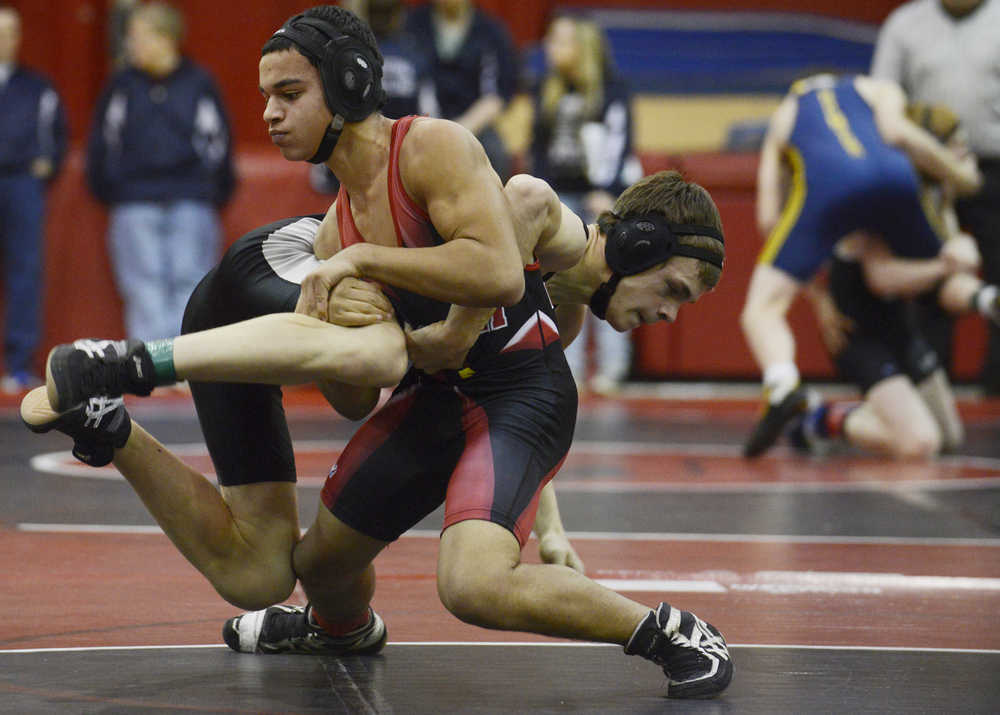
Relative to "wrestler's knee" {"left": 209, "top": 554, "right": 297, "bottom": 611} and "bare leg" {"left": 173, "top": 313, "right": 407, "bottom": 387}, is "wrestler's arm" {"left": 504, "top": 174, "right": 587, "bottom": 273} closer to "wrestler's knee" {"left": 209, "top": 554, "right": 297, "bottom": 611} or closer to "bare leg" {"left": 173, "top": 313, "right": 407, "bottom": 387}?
"bare leg" {"left": 173, "top": 313, "right": 407, "bottom": 387}

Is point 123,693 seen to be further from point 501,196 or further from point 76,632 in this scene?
point 501,196

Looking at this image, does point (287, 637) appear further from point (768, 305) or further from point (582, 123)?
point (582, 123)

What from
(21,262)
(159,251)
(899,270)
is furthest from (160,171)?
(899,270)

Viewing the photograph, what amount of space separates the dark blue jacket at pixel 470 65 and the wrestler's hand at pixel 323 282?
18.8ft

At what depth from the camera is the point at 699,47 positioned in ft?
48.3

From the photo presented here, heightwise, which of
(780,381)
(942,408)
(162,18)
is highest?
(162,18)

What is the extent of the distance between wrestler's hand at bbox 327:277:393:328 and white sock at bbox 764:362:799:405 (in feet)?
12.4

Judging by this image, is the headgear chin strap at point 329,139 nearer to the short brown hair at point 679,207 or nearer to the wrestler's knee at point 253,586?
the short brown hair at point 679,207

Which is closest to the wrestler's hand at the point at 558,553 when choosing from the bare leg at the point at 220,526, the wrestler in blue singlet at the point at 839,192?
the bare leg at the point at 220,526

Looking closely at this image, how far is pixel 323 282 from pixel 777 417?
3903mm

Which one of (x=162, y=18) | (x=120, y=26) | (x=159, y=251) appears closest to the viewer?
(x=162, y=18)

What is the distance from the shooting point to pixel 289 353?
3.03 m

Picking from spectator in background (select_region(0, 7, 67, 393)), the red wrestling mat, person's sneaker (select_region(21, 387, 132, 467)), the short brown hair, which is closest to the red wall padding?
spectator in background (select_region(0, 7, 67, 393))

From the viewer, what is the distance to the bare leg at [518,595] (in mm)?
3053
